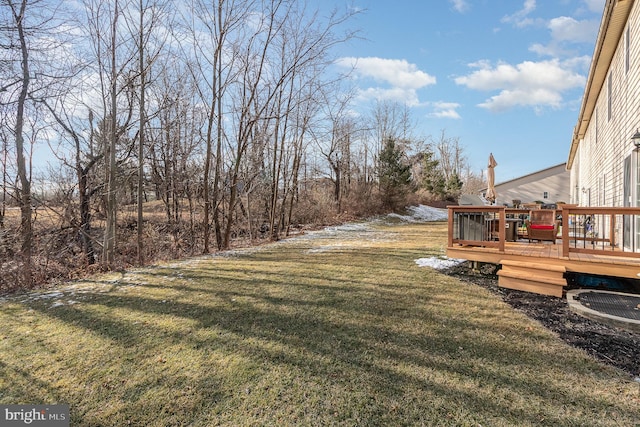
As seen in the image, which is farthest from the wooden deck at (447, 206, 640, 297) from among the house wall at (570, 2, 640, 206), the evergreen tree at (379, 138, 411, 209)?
the evergreen tree at (379, 138, 411, 209)

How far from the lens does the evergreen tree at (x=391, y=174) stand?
2189 cm

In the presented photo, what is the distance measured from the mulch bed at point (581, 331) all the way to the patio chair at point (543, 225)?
6.99 ft

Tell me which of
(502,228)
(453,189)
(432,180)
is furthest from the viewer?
(453,189)

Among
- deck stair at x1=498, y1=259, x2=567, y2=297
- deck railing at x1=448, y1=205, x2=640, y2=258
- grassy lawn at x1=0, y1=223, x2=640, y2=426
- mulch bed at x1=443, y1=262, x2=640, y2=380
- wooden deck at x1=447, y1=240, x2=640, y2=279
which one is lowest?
grassy lawn at x1=0, y1=223, x2=640, y2=426

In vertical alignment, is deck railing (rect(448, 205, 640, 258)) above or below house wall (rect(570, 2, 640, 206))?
below

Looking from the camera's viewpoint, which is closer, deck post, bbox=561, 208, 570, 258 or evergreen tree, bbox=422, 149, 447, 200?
deck post, bbox=561, 208, 570, 258

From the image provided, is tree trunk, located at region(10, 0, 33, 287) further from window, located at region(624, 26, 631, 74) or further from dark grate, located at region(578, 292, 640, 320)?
window, located at region(624, 26, 631, 74)

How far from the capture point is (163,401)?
209 cm

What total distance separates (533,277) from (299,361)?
3.65m

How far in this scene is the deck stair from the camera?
4051 mm

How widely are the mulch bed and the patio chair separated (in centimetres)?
213

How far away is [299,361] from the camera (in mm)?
2543

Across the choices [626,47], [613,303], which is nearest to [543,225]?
[613,303]

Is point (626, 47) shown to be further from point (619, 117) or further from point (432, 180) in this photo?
point (432, 180)
